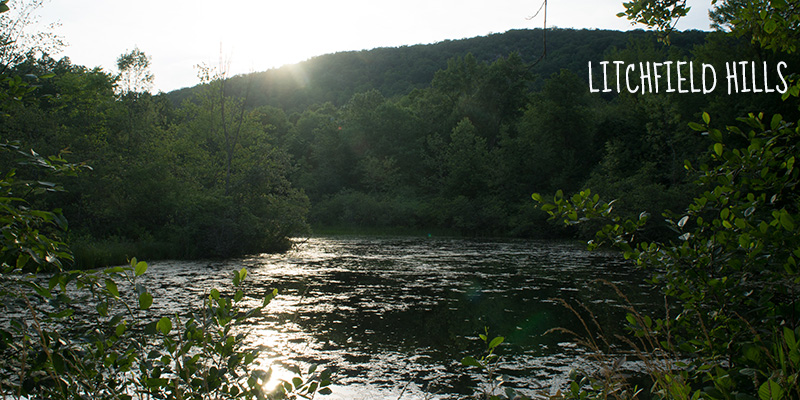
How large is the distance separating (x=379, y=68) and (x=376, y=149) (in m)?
36.0

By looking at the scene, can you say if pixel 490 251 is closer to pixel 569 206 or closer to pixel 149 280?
pixel 149 280

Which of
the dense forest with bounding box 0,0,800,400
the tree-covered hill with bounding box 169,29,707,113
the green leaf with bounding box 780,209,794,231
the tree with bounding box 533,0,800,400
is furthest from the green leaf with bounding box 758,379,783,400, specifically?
the tree-covered hill with bounding box 169,29,707,113

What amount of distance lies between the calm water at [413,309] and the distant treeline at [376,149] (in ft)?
13.4

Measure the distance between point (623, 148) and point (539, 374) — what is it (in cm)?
3520

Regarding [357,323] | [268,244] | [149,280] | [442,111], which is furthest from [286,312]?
[442,111]

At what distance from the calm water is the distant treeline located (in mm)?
4073

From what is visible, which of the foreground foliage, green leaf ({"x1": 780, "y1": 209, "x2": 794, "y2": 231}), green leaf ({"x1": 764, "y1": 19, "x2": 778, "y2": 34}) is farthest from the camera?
green leaf ({"x1": 764, "y1": 19, "x2": 778, "y2": 34})

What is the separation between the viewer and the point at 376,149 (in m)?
58.2

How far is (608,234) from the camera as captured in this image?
3.48m

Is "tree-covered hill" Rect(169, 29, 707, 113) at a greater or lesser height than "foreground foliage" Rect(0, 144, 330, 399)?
greater

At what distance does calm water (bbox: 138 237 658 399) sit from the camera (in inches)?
308

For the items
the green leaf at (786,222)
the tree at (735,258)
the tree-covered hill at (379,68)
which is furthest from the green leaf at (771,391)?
the tree-covered hill at (379,68)

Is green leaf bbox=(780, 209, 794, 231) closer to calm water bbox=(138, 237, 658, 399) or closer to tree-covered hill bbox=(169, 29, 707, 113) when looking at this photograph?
calm water bbox=(138, 237, 658, 399)

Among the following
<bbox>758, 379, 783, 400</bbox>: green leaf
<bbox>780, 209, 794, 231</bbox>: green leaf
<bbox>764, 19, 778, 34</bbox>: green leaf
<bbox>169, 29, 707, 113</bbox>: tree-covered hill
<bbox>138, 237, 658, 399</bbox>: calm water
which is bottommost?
<bbox>138, 237, 658, 399</bbox>: calm water
